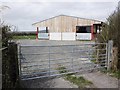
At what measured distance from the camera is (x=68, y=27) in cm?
3681

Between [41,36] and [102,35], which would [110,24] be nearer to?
[102,35]

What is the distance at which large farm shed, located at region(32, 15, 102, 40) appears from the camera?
34.9m

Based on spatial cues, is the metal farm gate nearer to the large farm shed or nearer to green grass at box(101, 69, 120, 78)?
green grass at box(101, 69, 120, 78)

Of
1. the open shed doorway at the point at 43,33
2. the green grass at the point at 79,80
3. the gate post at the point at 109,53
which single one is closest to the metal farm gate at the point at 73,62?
the gate post at the point at 109,53

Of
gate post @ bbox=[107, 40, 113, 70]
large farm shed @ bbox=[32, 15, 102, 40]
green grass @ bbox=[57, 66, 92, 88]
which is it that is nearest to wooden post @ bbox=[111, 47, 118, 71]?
gate post @ bbox=[107, 40, 113, 70]

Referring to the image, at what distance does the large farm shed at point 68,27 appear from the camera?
3488cm

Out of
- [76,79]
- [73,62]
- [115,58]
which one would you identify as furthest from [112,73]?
[76,79]

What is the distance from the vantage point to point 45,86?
6.10 m

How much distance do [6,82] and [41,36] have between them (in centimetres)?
3518

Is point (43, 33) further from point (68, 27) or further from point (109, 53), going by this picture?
point (109, 53)

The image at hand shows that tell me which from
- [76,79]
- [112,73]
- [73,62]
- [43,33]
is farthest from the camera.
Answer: [43,33]

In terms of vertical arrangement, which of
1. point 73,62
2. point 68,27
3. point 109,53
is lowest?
Answer: point 73,62

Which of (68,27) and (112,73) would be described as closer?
(112,73)

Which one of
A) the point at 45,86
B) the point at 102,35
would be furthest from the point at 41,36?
the point at 45,86
